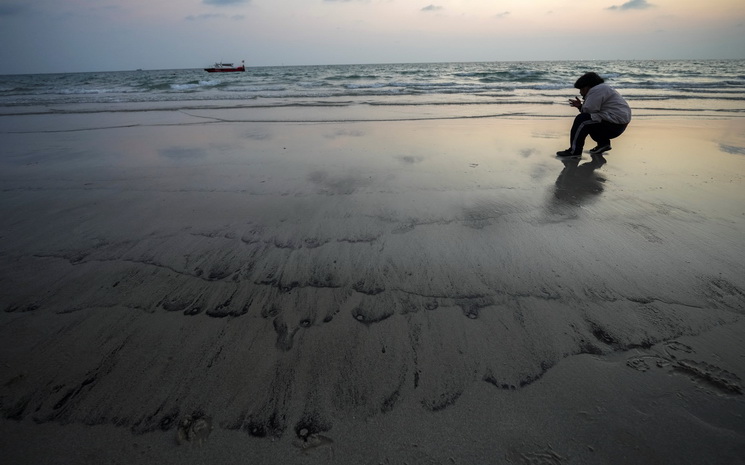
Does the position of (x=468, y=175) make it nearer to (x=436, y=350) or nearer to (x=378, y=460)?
(x=436, y=350)

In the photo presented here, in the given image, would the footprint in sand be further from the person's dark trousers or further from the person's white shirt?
the person's white shirt

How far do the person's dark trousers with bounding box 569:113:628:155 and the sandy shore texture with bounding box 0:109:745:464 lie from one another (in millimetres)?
1353

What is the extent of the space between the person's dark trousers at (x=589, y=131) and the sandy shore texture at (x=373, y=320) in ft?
4.44

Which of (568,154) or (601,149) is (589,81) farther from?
(568,154)

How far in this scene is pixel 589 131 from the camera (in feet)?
16.9

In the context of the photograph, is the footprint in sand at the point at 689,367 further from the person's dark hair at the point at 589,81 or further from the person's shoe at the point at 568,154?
the person's dark hair at the point at 589,81

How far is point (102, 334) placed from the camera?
67.4 inches

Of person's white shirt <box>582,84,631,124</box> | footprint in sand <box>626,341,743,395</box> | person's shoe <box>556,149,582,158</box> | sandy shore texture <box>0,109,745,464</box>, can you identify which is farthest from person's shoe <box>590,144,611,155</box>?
footprint in sand <box>626,341,743,395</box>

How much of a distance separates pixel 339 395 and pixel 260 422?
1.05 feet

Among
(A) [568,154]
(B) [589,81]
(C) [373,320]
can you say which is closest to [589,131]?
(A) [568,154]

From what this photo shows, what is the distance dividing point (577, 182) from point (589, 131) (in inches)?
72.8

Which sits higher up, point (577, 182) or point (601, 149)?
point (601, 149)

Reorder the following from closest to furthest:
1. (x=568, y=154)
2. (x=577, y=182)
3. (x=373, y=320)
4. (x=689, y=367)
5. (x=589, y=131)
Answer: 1. (x=689, y=367)
2. (x=373, y=320)
3. (x=577, y=182)
4. (x=568, y=154)
5. (x=589, y=131)

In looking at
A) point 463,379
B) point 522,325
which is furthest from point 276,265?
point 522,325
